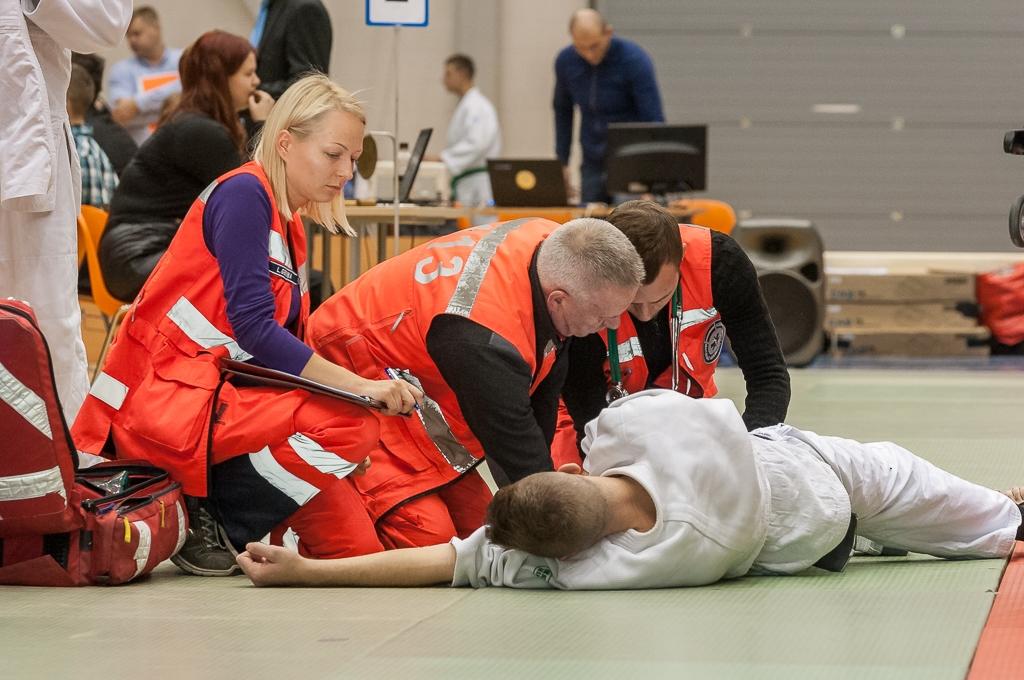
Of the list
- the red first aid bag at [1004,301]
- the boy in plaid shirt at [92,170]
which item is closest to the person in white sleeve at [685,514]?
the boy in plaid shirt at [92,170]

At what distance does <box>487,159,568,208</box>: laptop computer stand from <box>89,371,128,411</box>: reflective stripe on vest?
4818mm

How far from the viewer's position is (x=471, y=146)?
11711mm

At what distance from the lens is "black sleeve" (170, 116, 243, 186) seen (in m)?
5.05

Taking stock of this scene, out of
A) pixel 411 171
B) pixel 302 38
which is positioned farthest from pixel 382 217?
pixel 302 38

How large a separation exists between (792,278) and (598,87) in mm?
1850

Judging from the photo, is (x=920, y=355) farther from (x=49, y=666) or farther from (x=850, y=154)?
(x=49, y=666)

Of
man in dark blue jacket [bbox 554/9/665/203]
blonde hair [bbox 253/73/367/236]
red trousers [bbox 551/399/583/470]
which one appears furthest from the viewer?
man in dark blue jacket [bbox 554/9/665/203]

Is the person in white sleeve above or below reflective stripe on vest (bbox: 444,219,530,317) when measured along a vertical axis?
below

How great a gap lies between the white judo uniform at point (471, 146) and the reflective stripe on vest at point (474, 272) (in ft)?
28.0

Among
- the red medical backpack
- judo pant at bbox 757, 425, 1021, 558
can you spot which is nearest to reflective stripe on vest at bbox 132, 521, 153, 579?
the red medical backpack

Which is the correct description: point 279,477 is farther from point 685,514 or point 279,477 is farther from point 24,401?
point 685,514

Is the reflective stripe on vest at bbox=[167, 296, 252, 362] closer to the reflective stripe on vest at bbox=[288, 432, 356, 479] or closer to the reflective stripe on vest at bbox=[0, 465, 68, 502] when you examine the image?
the reflective stripe on vest at bbox=[288, 432, 356, 479]

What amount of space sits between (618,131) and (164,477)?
583cm

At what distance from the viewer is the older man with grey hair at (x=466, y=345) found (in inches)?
114
